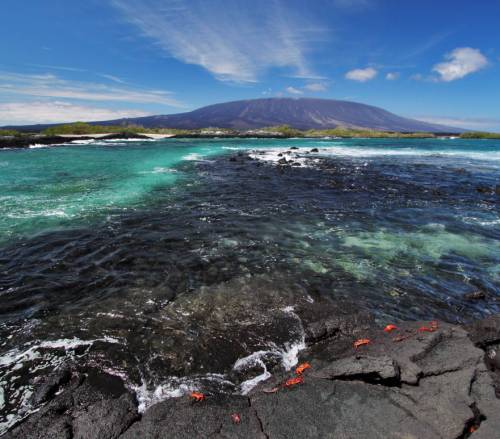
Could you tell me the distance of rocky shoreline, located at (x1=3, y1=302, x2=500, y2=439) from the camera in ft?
15.7

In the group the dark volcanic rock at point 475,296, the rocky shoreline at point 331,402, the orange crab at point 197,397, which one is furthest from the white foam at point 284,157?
the orange crab at point 197,397

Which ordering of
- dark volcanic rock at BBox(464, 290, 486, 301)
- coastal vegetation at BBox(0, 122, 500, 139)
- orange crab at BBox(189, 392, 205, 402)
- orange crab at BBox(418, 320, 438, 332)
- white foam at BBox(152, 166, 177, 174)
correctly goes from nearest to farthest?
orange crab at BBox(189, 392, 205, 402) → orange crab at BBox(418, 320, 438, 332) → dark volcanic rock at BBox(464, 290, 486, 301) → white foam at BBox(152, 166, 177, 174) → coastal vegetation at BBox(0, 122, 500, 139)

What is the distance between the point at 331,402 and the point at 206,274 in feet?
22.0

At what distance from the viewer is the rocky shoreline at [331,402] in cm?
478

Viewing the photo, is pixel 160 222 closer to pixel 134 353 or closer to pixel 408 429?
pixel 134 353

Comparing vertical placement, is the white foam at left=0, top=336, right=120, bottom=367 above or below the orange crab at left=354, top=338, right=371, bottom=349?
below

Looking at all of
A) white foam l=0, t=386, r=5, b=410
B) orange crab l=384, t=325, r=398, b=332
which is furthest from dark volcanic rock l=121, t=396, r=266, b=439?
orange crab l=384, t=325, r=398, b=332

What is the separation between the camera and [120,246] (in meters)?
13.5

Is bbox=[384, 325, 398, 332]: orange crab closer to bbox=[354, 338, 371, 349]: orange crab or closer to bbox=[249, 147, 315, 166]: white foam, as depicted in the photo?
bbox=[354, 338, 371, 349]: orange crab

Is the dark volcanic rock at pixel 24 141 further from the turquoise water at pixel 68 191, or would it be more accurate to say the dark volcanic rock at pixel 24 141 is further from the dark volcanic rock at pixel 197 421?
the dark volcanic rock at pixel 197 421

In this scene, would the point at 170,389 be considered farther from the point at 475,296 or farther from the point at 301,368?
the point at 475,296

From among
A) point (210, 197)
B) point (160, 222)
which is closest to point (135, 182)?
point (210, 197)

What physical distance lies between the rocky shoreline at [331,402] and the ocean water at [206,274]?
602mm

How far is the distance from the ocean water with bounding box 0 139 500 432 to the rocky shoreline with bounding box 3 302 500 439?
1.97ft
